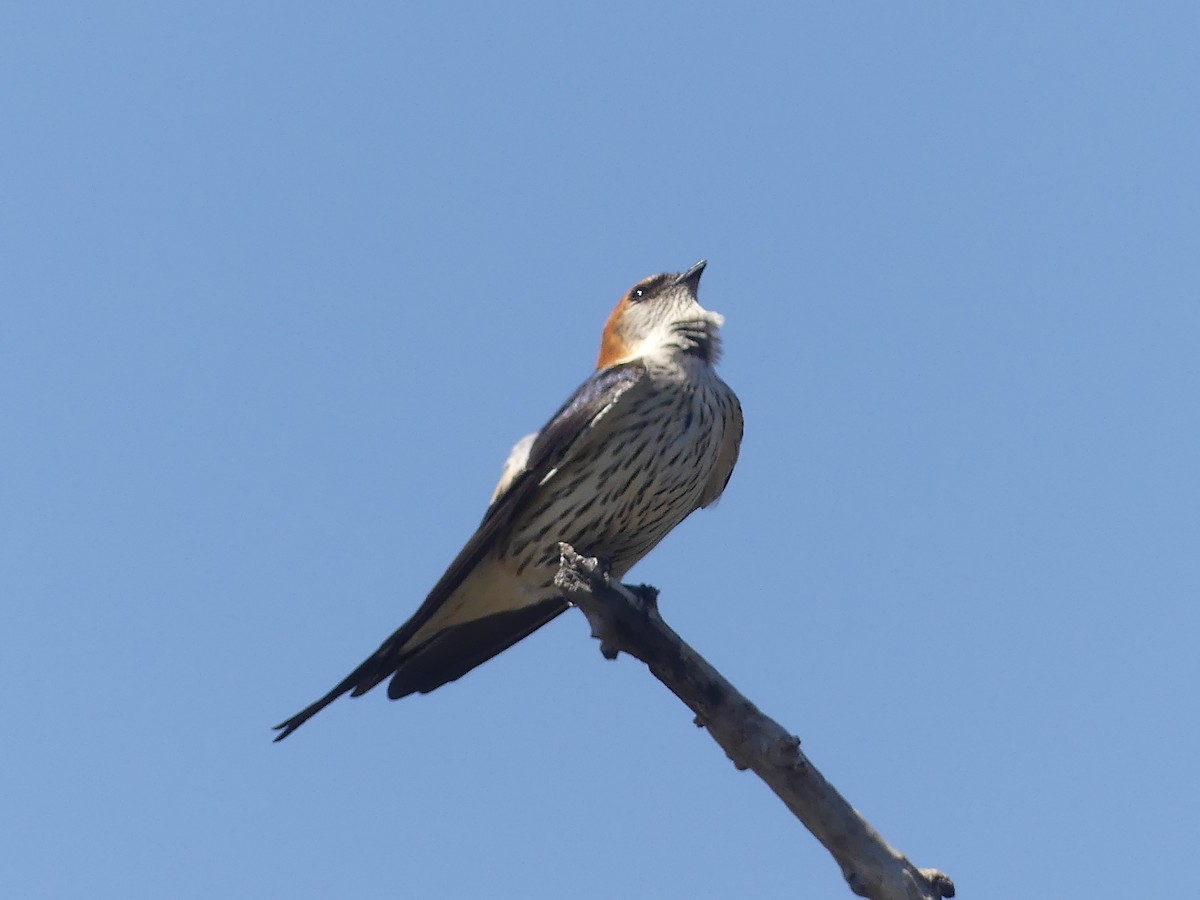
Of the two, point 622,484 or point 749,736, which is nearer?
point 749,736

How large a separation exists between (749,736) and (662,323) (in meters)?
4.62

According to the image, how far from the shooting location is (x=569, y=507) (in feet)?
27.9

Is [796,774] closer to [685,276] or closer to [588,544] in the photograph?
[588,544]

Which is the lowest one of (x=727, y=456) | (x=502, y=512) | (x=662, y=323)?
(x=727, y=456)

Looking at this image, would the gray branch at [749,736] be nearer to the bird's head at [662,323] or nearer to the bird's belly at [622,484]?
the bird's belly at [622,484]

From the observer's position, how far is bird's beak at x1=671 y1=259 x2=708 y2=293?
1046 cm

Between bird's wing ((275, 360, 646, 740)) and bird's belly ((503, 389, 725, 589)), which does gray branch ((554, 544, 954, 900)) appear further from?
bird's wing ((275, 360, 646, 740))

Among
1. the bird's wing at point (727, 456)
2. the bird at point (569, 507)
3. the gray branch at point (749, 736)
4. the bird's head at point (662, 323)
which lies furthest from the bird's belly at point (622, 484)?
the gray branch at point (749, 736)

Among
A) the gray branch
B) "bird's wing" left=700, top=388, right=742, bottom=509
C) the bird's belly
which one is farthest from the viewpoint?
"bird's wing" left=700, top=388, right=742, bottom=509

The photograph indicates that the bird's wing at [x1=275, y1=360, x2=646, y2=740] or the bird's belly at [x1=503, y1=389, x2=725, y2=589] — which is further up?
the bird's wing at [x1=275, y1=360, x2=646, y2=740]

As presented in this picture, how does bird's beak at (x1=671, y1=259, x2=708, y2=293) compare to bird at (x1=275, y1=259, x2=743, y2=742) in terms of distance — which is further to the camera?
bird's beak at (x1=671, y1=259, x2=708, y2=293)

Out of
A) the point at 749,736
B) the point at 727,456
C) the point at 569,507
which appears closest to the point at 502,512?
the point at 569,507

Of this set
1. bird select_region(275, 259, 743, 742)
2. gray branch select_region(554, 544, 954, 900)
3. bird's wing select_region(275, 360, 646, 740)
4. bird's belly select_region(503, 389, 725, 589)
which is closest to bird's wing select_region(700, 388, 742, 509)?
bird select_region(275, 259, 743, 742)

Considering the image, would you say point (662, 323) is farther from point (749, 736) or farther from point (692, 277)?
point (749, 736)
